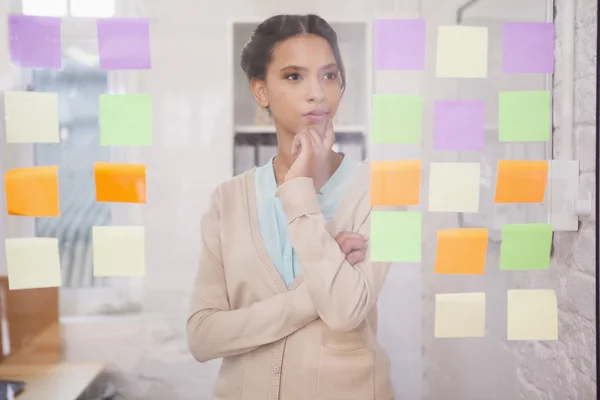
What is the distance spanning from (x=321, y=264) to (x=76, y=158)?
0.54m

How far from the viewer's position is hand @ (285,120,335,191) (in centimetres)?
117

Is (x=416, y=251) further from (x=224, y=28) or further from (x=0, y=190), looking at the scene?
(x=0, y=190)

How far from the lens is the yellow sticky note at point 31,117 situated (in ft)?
3.82

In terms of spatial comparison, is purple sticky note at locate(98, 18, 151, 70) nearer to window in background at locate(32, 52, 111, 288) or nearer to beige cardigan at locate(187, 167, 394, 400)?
window in background at locate(32, 52, 111, 288)

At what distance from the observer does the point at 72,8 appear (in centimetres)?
116

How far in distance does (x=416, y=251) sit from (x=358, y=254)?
13 centimetres

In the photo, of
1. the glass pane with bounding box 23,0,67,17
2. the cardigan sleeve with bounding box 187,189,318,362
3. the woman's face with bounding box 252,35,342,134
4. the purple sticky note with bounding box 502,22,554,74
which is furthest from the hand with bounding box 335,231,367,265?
the glass pane with bounding box 23,0,67,17

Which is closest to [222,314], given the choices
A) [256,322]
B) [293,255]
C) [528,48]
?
[256,322]

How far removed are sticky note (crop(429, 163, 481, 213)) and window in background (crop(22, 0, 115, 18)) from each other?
75cm

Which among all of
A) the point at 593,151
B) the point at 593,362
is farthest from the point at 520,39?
the point at 593,362

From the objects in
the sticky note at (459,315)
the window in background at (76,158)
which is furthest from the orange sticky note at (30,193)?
the sticky note at (459,315)

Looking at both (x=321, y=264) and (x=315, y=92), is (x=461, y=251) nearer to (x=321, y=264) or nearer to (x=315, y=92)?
(x=321, y=264)

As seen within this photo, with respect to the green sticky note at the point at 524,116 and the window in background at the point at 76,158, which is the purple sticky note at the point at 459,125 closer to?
the green sticky note at the point at 524,116

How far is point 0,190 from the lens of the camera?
3.87ft
